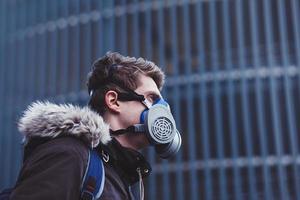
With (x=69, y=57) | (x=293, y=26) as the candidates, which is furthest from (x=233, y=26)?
(x=69, y=57)

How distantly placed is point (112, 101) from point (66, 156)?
71cm

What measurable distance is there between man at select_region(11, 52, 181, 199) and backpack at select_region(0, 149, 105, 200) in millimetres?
16

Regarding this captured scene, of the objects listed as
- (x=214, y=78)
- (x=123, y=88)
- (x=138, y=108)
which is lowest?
(x=138, y=108)

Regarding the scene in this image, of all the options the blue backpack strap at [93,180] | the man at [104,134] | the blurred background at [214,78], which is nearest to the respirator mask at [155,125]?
the man at [104,134]

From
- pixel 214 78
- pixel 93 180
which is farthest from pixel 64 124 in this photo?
pixel 214 78

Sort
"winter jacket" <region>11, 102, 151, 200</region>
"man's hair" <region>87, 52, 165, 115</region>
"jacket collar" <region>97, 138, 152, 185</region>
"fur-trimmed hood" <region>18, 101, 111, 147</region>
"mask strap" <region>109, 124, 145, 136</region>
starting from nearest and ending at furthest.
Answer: "winter jacket" <region>11, 102, 151, 200</region>
"fur-trimmed hood" <region>18, 101, 111, 147</region>
"jacket collar" <region>97, 138, 152, 185</region>
"mask strap" <region>109, 124, 145, 136</region>
"man's hair" <region>87, 52, 165, 115</region>

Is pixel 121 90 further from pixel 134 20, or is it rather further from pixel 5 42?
pixel 5 42

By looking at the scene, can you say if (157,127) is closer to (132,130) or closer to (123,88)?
(132,130)

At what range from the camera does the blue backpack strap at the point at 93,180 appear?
2.69m

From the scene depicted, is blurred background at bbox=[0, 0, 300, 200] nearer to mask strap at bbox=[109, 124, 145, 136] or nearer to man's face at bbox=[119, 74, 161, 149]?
man's face at bbox=[119, 74, 161, 149]

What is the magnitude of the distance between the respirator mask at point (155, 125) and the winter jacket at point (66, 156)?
0.17m

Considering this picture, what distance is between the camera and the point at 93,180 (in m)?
2.73

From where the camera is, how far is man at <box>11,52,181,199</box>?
263 cm

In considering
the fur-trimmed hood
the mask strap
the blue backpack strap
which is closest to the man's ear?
the mask strap
